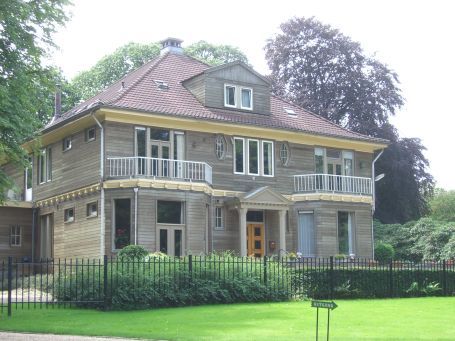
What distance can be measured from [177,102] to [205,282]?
1275 cm

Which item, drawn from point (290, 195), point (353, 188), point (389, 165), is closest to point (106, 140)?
point (290, 195)

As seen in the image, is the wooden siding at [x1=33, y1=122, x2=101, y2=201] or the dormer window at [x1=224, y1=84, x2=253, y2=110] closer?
the wooden siding at [x1=33, y1=122, x2=101, y2=201]

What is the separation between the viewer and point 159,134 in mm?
30766

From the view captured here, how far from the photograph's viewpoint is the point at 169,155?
101 feet

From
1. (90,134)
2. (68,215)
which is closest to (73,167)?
(90,134)

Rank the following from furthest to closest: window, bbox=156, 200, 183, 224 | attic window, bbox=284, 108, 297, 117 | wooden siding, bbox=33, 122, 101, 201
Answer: attic window, bbox=284, 108, 297, 117, wooden siding, bbox=33, 122, 101, 201, window, bbox=156, 200, 183, 224

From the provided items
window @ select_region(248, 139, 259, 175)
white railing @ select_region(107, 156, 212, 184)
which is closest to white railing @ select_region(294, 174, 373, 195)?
window @ select_region(248, 139, 259, 175)

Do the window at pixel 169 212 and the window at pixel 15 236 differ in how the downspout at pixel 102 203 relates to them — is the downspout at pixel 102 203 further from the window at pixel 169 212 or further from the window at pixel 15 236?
the window at pixel 15 236

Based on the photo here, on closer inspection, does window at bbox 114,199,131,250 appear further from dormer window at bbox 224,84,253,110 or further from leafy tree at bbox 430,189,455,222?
leafy tree at bbox 430,189,455,222

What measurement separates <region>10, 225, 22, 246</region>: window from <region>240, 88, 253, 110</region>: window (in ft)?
42.2

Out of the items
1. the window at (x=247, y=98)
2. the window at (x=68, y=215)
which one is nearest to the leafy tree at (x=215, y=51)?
the window at (x=247, y=98)

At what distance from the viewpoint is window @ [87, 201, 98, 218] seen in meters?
29.8

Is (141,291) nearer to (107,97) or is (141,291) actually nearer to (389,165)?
(107,97)

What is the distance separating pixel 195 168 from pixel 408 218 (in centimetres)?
2395
